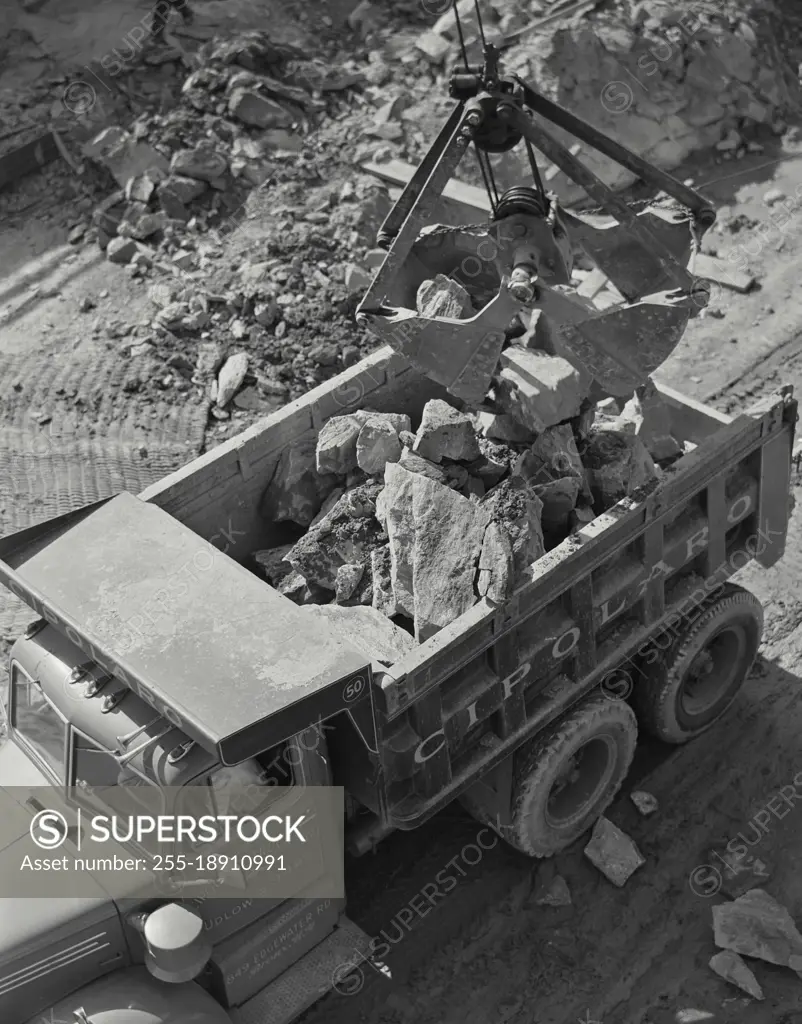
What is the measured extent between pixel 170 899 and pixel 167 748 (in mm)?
566

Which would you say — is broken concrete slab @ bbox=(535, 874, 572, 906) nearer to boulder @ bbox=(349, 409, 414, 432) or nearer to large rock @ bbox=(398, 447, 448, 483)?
large rock @ bbox=(398, 447, 448, 483)

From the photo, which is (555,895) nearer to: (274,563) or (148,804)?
(274,563)

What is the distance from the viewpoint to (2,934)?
4172mm

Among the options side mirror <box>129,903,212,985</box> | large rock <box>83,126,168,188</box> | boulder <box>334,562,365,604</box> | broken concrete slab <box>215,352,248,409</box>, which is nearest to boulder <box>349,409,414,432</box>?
boulder <box>334,562,365,604</box>

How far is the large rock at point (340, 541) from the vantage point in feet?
17.7

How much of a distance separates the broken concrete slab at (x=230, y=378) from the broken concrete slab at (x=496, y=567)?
3.86 m

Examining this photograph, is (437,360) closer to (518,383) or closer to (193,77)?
(518,383)

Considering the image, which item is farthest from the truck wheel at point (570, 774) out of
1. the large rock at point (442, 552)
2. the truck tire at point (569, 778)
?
the large rock at point (442, 552)

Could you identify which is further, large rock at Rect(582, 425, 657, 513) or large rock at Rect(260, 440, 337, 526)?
large rock at Rect(260, 440, 337, 526)

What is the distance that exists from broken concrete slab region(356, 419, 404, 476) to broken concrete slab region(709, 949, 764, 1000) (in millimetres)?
2698

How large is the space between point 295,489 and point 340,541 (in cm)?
45

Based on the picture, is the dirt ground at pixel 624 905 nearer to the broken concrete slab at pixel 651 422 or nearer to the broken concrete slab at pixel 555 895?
the broken concrete slab at pixel 555 895

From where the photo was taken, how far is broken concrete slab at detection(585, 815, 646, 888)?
5734 millimetres

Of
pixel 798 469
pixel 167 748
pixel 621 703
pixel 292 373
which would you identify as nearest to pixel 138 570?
pixel 167 748
